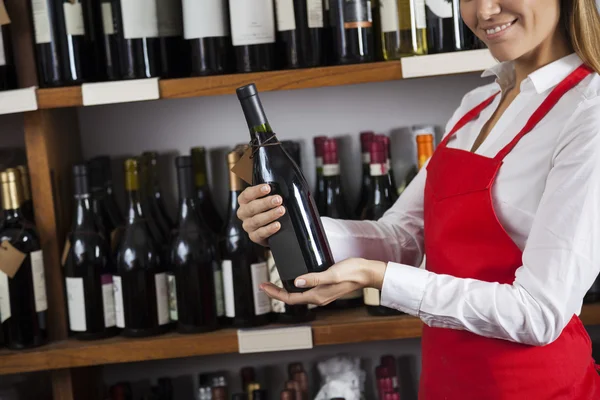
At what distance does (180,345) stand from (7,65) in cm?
64

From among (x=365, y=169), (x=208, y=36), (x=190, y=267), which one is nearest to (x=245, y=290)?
(x=190, y=267)

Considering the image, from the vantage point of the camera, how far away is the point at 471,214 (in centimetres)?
102

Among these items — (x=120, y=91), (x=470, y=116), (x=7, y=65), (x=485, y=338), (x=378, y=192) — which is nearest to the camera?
(x=485, y=338)

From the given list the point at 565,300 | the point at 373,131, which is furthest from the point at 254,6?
the point at 565,300

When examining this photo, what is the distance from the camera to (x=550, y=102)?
0.99 meters

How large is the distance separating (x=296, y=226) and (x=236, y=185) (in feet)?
2.16

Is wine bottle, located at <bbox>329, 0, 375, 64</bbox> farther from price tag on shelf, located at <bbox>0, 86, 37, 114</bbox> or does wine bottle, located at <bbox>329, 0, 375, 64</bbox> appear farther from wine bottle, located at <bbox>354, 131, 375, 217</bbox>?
price tag on shelf, located at <bbox>0, 86, 37, 114</bbox>

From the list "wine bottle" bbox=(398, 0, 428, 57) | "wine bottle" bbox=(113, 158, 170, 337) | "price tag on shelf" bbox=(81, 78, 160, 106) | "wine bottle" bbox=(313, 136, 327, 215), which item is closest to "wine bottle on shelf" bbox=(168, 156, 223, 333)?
"wine bottle" bbox=(113, 158, 170, 337)

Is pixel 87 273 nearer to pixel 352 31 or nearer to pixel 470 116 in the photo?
pixel 352 31

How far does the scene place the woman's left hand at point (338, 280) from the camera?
933mm

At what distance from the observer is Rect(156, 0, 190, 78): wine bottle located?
4.89 feet

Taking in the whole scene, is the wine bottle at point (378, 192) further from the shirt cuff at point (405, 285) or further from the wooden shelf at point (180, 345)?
the shirt cuff at point (405, 285)

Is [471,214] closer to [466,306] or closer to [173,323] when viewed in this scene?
[466,306]

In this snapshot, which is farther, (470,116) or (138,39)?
(138,39)
